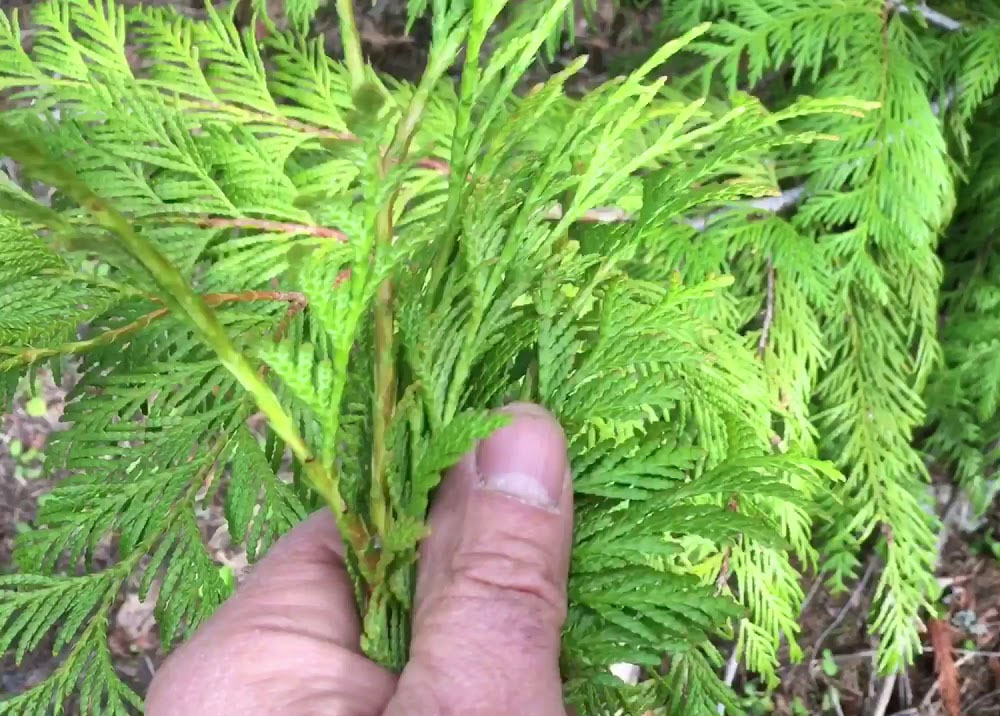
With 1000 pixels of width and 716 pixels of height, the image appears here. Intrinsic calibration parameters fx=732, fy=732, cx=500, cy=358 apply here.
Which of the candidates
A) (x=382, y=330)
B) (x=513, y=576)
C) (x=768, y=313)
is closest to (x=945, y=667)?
(x=768, y=313)

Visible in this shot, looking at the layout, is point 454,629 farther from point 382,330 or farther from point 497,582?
point 382,330

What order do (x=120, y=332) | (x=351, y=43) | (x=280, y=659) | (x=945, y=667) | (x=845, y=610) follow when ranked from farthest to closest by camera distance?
(x=845, y=610), (x=945, y=667), (x=120, y=332), (x=280, y=659), (x=351, y=43)

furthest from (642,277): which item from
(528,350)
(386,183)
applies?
(386,183)

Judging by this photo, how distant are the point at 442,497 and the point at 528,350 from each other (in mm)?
204

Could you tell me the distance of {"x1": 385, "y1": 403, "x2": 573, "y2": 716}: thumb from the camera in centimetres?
61

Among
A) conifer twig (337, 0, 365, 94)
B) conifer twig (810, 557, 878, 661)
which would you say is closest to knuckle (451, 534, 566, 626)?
conifer twig (337, 0, 365, 94)

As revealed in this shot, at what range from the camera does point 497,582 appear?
0.65 meters

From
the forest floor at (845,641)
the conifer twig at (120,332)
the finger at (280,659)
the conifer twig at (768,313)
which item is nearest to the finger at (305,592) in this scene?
the finger at (280,659)

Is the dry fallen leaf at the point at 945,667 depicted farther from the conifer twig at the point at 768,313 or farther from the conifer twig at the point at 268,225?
the conifer twig at the point at 268,225

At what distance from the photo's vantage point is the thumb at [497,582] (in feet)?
2.00

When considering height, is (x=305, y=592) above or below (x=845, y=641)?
above

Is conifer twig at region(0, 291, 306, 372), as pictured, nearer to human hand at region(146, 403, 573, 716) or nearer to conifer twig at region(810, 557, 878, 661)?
human hand at region(146, 403, 573, 716)

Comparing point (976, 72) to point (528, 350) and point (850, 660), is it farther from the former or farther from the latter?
point (850, 660)

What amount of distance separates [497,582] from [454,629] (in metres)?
0.06
